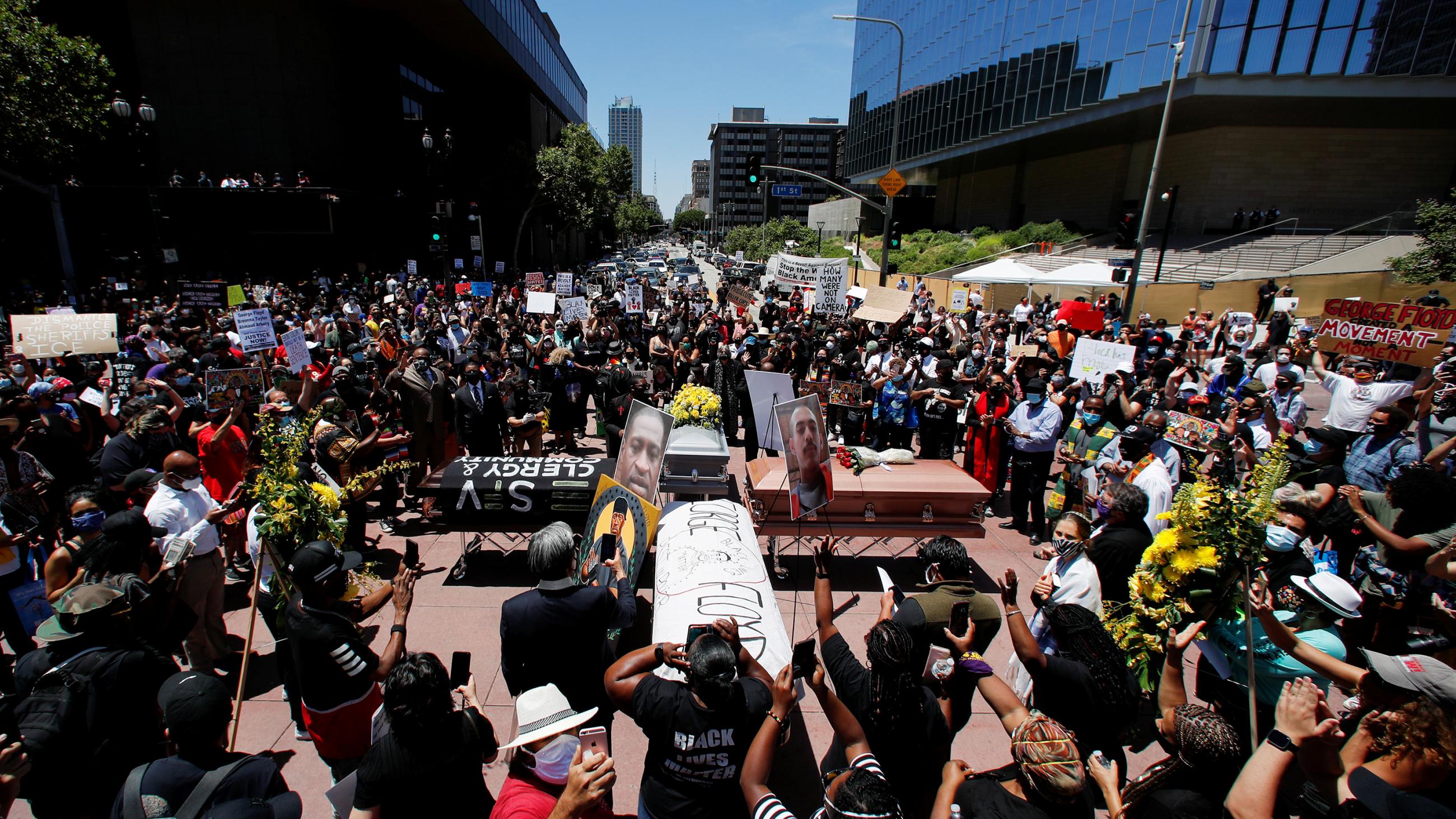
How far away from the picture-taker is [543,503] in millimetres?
6191

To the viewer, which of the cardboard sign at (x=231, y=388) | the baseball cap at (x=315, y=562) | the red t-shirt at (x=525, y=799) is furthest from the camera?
the cardboard sign at (x=231, y=388)

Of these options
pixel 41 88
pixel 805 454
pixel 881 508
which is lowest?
pixel 881 508

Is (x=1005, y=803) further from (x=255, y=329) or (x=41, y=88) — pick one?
(x=41, y=88)

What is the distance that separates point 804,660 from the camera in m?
2.61

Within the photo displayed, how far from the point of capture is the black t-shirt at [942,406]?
8.76 meters

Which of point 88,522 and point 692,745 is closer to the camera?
point 692,745

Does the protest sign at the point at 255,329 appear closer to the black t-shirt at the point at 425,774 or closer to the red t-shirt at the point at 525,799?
the black t-shirt at the point at 425,774

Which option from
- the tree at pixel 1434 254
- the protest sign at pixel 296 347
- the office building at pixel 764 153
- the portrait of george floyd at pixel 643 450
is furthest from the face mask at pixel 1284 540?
the office building at pixel 764 153

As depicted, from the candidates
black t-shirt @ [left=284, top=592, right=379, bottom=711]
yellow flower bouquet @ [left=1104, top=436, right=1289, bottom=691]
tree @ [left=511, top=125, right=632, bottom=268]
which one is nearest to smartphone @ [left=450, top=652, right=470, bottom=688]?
black t-shirt @ [left=284, top=592, right=379, bottom=711]

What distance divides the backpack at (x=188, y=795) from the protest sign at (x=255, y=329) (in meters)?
9.13

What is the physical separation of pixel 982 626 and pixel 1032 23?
45804 mm

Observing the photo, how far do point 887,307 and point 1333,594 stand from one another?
11.7 metres

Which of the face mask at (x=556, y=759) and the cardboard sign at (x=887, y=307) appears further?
the cardboard sign at (x=887, y=307)

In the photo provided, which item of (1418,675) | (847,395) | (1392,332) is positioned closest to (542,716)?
(1418,675)
